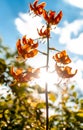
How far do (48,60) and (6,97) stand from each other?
1.73 meters

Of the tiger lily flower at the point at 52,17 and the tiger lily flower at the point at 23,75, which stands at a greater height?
the tiger lily flower at the point at 52,17

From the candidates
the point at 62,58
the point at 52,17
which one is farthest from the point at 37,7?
the point at 62,58

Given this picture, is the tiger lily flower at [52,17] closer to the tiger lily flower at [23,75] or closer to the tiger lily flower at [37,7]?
the tiger lily flower at [37,7]

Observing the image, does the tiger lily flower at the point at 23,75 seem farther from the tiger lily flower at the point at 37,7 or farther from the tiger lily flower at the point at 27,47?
the tiger lily flower at the point at 37,7

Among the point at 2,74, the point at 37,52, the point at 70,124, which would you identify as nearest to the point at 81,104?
the point at 70,124

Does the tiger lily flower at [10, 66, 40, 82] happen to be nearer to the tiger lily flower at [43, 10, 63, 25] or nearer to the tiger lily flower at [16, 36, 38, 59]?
the tiger lily flower at [16, 36, 38, 59]

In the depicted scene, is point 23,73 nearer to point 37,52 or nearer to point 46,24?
point 37,52

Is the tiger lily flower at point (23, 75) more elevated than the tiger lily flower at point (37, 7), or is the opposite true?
the tiger lily flower at point (37, 7)

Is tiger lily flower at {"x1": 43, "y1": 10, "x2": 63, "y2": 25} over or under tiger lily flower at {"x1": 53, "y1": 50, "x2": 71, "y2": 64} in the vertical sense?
over

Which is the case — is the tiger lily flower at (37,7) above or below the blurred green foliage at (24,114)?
above

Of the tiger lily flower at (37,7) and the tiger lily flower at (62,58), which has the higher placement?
the tiger lily flower at (37,7)

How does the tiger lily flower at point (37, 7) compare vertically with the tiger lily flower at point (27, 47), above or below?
above

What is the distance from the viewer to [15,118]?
537 centimetres

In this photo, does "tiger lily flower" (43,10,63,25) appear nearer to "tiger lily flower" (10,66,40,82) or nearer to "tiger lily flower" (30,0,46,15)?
"tiger lily flower" (30,0,46,15)
